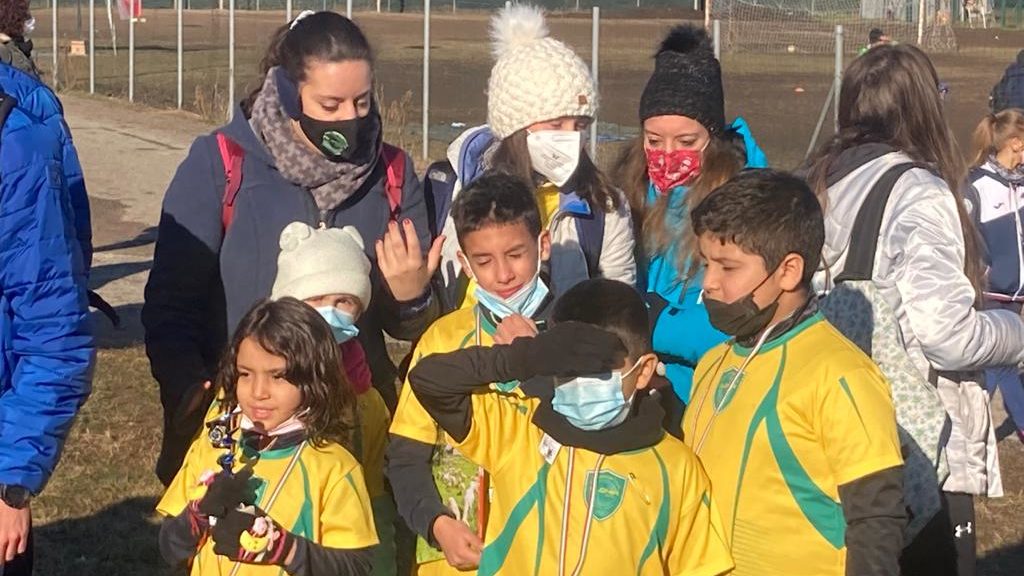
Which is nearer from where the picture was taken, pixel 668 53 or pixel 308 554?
pixel 308 554

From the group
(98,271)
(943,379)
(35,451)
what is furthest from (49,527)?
(98,271)

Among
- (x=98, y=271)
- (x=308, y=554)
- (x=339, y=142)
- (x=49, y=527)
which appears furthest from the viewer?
(x=98, y=271)

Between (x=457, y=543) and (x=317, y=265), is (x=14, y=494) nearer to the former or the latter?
(x=317, y=265)

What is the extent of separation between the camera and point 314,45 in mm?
3994

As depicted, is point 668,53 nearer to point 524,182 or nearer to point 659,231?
point 659,231

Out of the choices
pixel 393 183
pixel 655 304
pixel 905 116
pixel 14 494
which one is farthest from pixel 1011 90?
pixel 14 494

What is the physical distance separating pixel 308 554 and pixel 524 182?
115 centimetres

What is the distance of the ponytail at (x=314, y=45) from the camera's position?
157 inches

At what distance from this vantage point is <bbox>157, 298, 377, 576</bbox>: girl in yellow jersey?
3.64m

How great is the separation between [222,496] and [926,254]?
6.52ft

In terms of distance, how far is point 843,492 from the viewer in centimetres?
336

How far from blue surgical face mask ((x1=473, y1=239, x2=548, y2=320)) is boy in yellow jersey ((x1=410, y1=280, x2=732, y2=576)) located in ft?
0.86

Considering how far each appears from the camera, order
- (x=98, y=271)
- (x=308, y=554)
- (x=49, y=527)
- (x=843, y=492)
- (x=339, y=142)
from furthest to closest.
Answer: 1. (x=98, y=271)
2. (x=49, y=527)
3. (x=339, y=142)
4. (x=308, y=554)
5. (x=843, y=492)

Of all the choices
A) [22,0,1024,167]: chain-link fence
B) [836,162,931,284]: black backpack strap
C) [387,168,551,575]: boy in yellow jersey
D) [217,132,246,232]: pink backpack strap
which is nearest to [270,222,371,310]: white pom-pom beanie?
[217,132,246,232]: pink backpack strap
